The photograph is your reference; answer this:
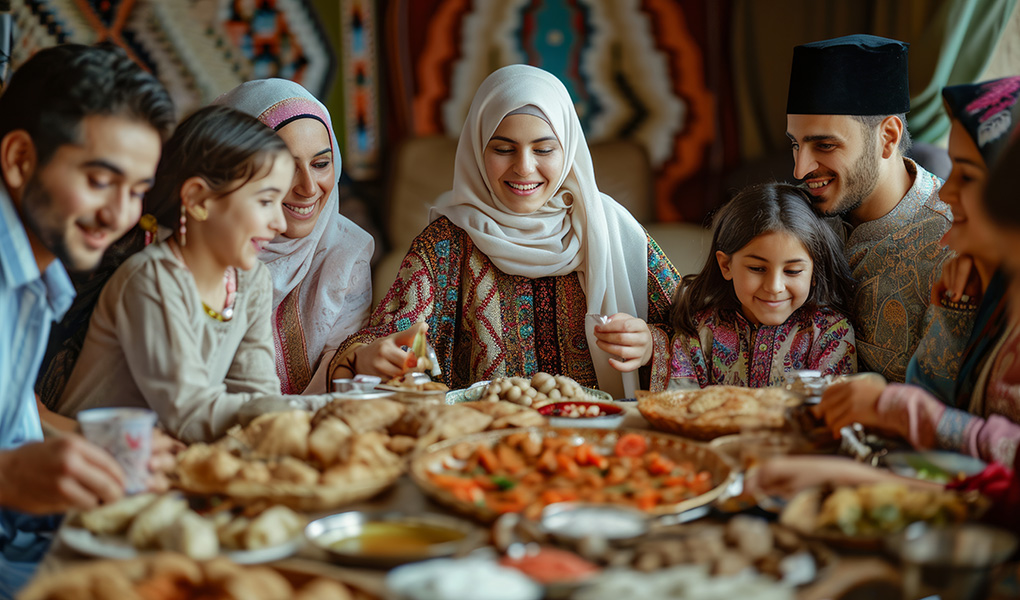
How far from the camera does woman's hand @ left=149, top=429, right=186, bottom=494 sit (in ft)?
3.97

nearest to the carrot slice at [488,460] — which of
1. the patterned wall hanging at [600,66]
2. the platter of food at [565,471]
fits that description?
the platter of food at [565,471]

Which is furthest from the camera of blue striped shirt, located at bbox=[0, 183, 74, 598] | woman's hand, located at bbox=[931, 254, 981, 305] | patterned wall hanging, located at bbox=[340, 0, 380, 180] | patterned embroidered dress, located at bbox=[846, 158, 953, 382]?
patterned wall hanging, located at bbox=[340, 0, 380, 180]

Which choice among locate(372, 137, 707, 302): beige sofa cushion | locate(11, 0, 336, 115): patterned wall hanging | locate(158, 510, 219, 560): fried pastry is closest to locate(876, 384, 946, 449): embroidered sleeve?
locate(158, 510, 219, 560): fried pastry

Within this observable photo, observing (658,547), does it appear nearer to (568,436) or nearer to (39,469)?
(568,436)

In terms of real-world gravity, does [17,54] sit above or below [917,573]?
above

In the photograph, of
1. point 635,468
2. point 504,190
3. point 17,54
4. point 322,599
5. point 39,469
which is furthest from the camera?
point 17,54

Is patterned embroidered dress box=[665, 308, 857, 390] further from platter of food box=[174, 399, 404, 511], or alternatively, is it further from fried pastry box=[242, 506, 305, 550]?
fried pastry box=[242, 506, 305, 550]

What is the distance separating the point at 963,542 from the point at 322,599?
0.73 meters

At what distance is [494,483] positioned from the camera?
1237mm

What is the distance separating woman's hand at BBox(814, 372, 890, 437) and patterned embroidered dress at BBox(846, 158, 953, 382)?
2.85 ft

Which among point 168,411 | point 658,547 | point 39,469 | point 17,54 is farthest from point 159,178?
point 17,54

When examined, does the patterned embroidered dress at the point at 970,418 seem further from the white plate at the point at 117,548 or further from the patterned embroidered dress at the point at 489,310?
the patterned embroidered dress at the point at 489,310

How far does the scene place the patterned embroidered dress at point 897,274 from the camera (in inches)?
87.4

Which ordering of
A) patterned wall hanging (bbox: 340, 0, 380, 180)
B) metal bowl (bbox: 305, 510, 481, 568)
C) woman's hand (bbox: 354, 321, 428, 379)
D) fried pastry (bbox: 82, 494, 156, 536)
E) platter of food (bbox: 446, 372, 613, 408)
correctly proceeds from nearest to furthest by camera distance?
metal bowl (bbox: 305, 510, 481, 568)
fried pastry (bbox: 82, 494, 156, 536)
platter of food (bbox: 446, 372, 613, 408)
woman's hand (bbox: 354, 321, 428, 379)
patterned wall hanging (bbox: 340, 0, 380, 180)
